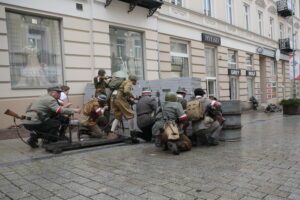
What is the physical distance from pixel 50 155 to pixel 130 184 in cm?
241

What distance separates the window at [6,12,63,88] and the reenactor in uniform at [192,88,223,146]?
5.57m

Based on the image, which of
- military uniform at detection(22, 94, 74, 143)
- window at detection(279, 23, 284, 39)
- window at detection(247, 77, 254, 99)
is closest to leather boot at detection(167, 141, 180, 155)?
military uniform at detection(22, 94, 74, 143)

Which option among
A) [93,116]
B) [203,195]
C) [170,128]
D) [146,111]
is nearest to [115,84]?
[93,116]

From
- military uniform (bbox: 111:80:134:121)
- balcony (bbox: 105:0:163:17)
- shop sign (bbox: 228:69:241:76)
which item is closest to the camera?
military uniform (bbox: 111:80:134:121)

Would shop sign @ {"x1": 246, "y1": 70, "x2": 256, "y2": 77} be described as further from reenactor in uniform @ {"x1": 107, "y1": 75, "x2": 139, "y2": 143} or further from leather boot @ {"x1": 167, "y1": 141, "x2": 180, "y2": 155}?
leather boot @ {"x1": 167, "y1": 141, "x2": 180, "y2": 155}

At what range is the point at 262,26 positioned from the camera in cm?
2230

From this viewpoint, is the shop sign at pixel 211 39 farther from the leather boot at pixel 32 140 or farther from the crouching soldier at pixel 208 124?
the leather boot at pixel 32 140

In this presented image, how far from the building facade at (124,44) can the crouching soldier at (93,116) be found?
3.03m

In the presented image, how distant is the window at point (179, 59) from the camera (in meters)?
14.0

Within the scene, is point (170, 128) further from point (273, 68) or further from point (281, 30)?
point (281, 30)

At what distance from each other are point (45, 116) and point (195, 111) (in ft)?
11.2

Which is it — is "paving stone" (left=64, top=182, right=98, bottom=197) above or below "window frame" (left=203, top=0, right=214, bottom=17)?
below

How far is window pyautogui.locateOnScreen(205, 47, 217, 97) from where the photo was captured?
54.0 feet

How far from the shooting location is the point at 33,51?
9.23 metres
